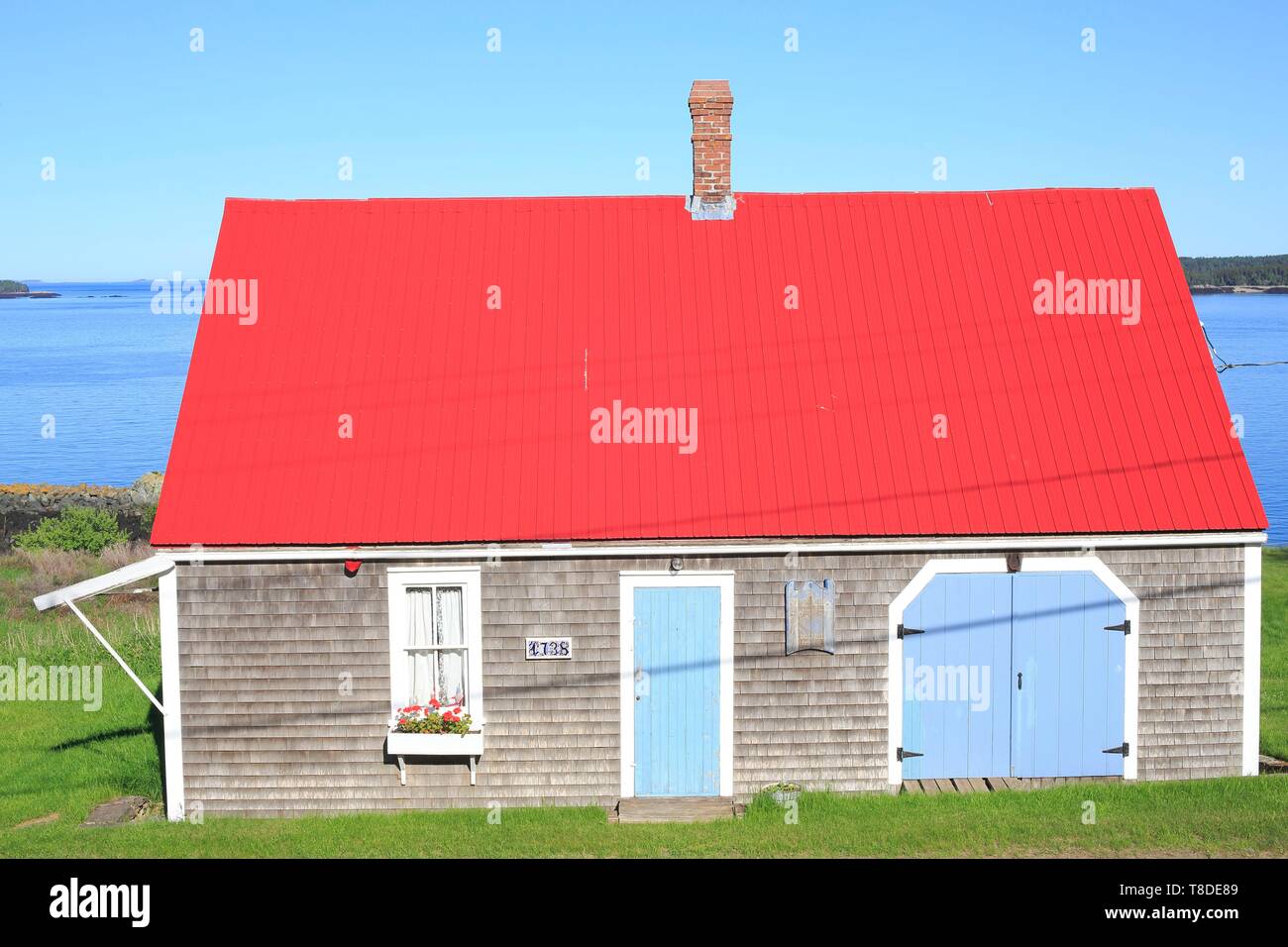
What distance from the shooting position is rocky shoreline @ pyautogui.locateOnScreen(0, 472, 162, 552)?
3303cm

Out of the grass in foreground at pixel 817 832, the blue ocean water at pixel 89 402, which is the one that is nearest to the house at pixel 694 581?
the grass in foreground at pixel 817 832

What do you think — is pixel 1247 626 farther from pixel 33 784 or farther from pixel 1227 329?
pixel 1227 329

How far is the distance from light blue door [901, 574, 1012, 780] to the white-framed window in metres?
4.60

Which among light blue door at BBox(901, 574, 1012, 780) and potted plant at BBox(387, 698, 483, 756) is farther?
light blue door at BBox(901, 574, 1012, 780)

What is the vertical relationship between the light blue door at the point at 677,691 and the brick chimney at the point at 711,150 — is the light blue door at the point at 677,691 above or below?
below

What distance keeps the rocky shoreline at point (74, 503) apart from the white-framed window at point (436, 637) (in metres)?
22.5

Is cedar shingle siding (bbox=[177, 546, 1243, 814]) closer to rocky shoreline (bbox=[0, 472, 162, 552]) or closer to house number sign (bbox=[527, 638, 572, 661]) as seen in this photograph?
house number sign (bbox=[527, 638, 572, 661])

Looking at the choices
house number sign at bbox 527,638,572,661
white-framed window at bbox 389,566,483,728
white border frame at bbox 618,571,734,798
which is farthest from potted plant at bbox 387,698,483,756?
white border frame at bbox 618,571,734,798

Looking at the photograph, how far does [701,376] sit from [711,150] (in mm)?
3761

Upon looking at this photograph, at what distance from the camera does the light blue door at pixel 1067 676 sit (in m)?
12.7

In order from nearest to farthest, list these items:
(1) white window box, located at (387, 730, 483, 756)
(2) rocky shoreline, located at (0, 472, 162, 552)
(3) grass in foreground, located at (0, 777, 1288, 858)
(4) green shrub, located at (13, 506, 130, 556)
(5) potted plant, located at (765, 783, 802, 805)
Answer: (3) grass in foreground, located at (0, 777, 1288, 858) → (1) white window box, located at (387, 730, 483, 756) → (5) potted plant, located at (765, 783, 802, 805) → (4) green shrub, located at (13, 506, 130, 556) → (2) rocky shoreline, located at (0, 472, 162, 552)

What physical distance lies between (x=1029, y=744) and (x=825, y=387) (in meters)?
4.56

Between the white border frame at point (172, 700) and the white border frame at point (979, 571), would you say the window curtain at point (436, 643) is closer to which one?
the white border frame at point (172, 700)
